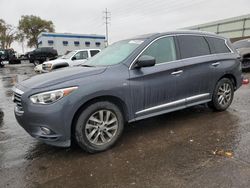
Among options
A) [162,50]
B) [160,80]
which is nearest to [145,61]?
[160,80]

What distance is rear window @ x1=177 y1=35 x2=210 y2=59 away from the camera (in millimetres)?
4551

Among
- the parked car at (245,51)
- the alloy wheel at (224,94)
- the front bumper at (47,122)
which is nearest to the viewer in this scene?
the front bumper at (47,122)

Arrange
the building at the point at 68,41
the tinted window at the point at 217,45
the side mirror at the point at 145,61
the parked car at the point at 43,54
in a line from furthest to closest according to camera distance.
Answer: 1. the building at the point at 68,41
2. the parked car at the point at 43,54
3. the tinted window at the point at 217,45
4. the side mirror at the point at 145,61

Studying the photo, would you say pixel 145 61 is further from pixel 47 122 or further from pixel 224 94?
pixel 224 94

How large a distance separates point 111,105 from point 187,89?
1646 mm

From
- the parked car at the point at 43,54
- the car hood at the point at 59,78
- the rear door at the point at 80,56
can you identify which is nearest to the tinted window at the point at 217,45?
the car hood at the point at 59,78

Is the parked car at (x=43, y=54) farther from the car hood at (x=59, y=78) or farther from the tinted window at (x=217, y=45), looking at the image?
the car hood at (x=59, y=78)

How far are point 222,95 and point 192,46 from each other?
136cm

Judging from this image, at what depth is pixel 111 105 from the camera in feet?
11.9

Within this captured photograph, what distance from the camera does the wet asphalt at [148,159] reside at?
2883 millimetres

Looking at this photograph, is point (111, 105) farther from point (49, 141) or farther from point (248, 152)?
point (248, 152)

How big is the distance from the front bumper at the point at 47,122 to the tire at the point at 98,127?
0.22 metres

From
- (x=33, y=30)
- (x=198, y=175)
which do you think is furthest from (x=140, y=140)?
(x=33, y=30)

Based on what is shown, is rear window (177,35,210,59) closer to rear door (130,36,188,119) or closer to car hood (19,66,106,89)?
rear door (130,36,188,119)
